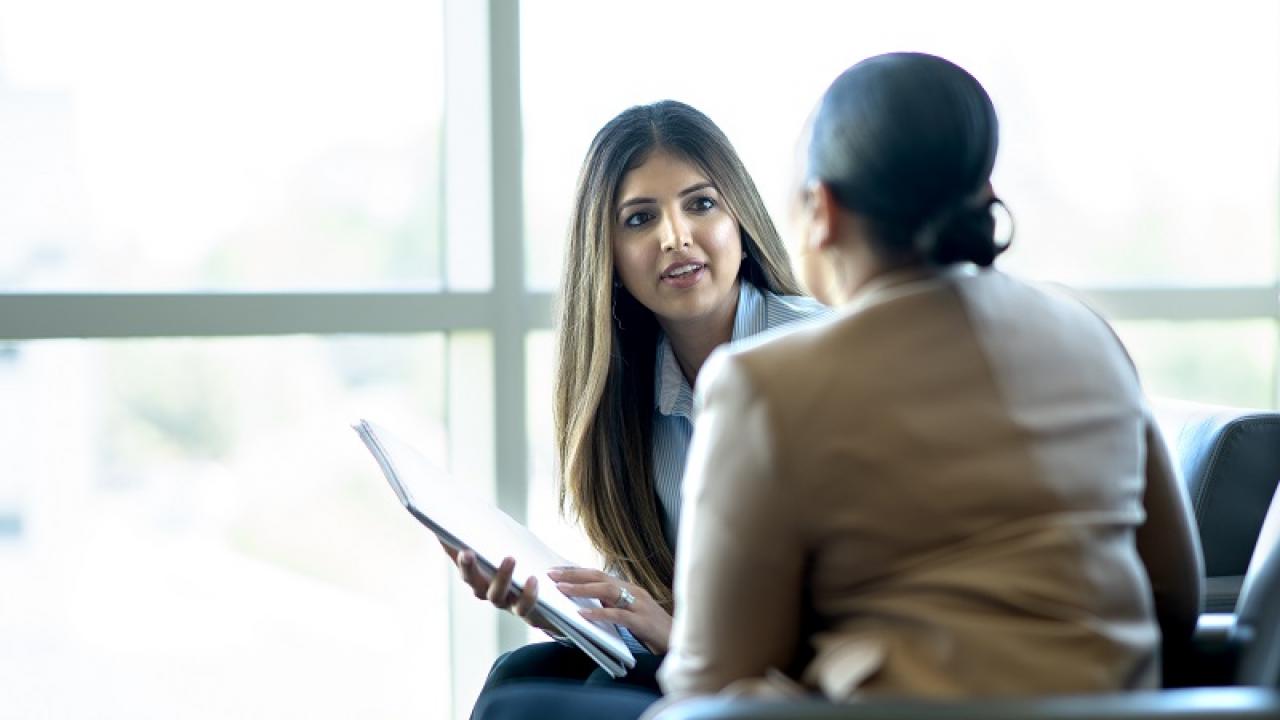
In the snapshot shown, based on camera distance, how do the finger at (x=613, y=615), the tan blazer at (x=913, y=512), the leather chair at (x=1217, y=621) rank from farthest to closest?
the finger at (x=613, y=615), the tan blazer at (x=913, y=512), the leather chair at (x=1217, y=621)

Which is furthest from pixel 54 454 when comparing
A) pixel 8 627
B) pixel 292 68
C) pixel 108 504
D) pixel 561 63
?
pixel 561 63

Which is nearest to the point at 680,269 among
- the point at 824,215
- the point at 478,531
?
the point at 478,531

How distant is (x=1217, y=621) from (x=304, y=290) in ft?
6.62

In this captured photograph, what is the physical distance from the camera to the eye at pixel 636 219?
8.30 ft

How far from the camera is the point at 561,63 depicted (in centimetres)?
328

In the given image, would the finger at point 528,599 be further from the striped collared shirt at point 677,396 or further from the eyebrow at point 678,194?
the eyebrow at point 678,194

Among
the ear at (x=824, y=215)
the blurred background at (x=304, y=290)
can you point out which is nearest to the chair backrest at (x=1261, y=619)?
the ear at (x=824, y=215)

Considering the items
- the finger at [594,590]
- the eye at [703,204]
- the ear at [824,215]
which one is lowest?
the finger at [594,590]

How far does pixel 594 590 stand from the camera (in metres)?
2.13

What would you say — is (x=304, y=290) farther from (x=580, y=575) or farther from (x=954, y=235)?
(x=954, y=235)

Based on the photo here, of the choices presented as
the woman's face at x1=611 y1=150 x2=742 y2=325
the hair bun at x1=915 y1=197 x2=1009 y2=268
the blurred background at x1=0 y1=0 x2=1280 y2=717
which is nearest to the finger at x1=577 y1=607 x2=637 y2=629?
the woman's face at x1=611 y1=150 x2=742 y2=325

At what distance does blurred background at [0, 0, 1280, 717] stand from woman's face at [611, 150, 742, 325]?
0.72 m

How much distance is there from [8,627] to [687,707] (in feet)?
7.44

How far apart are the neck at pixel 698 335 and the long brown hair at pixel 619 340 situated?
0.21 feet
